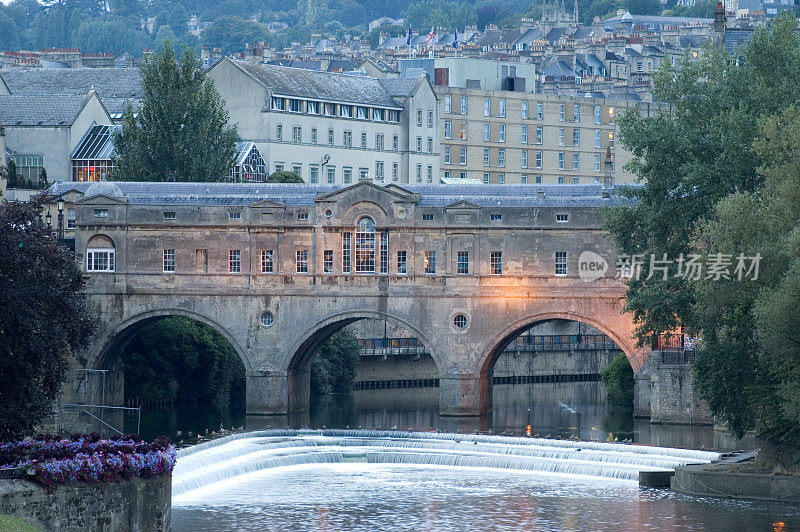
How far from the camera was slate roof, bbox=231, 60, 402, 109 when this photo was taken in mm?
120625

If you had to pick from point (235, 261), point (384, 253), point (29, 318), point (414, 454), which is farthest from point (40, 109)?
point (29, 318)

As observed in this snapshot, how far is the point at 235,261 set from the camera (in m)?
83.6

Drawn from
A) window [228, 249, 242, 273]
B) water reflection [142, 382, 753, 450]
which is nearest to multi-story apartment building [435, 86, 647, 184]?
water reflection [142, 382, 753, 450]

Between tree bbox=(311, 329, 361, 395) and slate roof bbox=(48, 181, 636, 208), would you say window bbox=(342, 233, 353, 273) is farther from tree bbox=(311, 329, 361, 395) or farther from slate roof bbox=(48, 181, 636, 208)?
tree bbox=(311, 329, 361, 395)

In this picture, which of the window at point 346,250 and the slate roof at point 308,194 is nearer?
the slate roof at point 308,194

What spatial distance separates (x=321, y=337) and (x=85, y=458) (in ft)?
131

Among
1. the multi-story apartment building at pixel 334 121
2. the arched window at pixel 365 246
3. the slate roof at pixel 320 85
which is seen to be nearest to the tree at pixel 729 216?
the arched window at pixel 365 246

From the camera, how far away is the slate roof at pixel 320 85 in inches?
4749

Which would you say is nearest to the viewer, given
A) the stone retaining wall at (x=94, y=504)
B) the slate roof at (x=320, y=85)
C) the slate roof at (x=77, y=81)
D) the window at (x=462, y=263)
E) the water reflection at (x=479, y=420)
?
the stone retaining wall at (x=94, y=504)

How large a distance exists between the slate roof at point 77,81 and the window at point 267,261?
47661mm

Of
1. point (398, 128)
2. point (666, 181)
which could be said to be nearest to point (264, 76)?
point (398, 128)

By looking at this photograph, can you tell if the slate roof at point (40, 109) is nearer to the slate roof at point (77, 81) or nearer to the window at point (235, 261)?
the slate roof at point (77, 81)

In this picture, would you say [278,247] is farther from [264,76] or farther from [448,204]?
[264,76]

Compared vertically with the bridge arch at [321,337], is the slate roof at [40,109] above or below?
above
